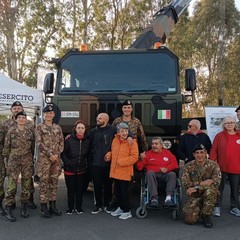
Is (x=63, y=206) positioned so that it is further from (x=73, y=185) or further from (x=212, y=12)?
(x=212, y=12)

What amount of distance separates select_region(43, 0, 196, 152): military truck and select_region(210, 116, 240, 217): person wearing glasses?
796mm

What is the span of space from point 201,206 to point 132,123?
1.71 m

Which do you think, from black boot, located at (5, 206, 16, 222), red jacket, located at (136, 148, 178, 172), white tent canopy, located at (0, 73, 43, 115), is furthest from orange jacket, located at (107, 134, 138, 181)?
white tent canopy, located at (0, 73, 43, 115)

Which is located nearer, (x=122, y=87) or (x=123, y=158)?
(x=123, y=158)

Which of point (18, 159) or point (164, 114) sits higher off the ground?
point (164, 114)

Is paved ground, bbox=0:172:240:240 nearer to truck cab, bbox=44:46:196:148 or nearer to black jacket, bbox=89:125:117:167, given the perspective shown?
A: black jacket, bbox=89:125:117:167

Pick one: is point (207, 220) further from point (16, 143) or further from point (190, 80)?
point (16, 143)

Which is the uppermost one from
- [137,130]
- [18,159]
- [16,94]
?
[16,94]

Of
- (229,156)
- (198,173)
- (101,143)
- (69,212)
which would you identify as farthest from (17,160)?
(229,156)

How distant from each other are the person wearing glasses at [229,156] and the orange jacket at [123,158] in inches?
53.1

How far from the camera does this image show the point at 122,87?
6719 millimetres

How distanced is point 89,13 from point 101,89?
61.3 ft

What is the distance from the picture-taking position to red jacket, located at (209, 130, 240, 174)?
600 centimetres

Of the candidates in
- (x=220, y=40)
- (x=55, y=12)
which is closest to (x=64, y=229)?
(x=55, y=12)
